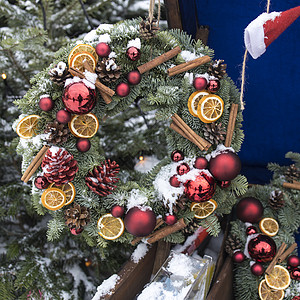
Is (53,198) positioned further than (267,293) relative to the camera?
No

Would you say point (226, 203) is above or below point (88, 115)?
below

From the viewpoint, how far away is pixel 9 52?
35.2 inches

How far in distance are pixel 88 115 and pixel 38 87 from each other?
15 cm

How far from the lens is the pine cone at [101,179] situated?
760 mm

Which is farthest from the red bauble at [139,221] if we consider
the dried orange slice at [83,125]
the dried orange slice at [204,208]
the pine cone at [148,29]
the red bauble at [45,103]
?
the pine cone at [148,29]

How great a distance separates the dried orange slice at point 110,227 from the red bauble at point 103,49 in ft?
1.38

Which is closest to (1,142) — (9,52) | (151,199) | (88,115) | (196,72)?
(9,52)

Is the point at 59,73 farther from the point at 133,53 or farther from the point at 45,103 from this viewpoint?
the point at 133,53

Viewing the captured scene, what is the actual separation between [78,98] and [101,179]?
221 mm

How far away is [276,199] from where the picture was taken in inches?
38.2

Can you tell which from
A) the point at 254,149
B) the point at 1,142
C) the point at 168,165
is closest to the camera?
the point at 168,165

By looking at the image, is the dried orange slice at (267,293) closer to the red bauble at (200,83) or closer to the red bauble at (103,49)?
the red bauble at (200,83)

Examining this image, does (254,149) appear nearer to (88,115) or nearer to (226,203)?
(226,203)

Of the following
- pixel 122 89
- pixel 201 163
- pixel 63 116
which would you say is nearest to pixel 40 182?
pixel 63 116
